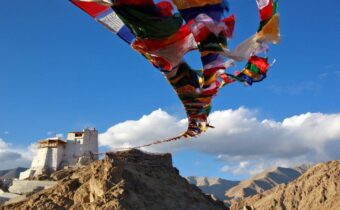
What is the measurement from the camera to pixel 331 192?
158 m

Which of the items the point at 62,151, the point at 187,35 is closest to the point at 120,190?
the point at 62,151

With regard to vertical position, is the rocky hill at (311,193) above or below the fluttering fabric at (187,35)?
above

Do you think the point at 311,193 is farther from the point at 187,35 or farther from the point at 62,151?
the point at 187,35

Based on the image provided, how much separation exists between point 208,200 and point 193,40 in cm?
5699

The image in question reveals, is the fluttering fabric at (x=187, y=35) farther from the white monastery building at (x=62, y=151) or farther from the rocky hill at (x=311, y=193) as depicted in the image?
the rocky hill at (x=311, y=193)

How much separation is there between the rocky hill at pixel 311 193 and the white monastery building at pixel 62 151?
301 feet

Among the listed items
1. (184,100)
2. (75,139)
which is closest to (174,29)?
(184,100)

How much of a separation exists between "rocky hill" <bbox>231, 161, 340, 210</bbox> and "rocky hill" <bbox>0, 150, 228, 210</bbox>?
9716 cm

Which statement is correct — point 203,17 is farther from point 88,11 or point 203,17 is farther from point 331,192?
point 331,192

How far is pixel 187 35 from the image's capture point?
28.5ft

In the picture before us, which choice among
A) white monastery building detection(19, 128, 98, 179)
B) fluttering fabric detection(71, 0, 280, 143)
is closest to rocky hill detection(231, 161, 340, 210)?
white monastery building detection(19, 128, 98, 179)

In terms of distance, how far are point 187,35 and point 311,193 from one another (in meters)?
170

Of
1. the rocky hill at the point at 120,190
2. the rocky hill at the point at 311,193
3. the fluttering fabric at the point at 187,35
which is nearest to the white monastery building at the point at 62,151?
the rocky hill at the point at 120,190

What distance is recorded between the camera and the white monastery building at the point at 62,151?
73.2 m
